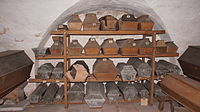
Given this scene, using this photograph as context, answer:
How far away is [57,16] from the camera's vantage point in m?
3.46

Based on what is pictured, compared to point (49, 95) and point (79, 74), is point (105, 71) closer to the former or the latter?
point (79, 74)

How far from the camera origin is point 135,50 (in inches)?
140

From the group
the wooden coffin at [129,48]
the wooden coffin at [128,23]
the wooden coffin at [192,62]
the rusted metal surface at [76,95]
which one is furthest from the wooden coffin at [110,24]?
the wooden coffin at [192,62]

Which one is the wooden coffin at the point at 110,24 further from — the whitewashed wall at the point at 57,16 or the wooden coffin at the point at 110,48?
the whitewashed wall at the point at 57,16

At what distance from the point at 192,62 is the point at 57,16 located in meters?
3.20

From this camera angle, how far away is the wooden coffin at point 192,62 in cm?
330

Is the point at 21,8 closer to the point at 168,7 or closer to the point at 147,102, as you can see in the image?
the point at 168,7

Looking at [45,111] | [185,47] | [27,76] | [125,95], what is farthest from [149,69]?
[27,76]

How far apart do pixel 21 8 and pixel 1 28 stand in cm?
74

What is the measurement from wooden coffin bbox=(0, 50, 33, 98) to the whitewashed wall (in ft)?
1.12

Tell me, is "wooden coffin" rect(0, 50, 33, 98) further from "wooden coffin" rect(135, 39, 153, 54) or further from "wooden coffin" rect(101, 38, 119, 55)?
"wooden coffin" rect(135, 39, 153, 54)

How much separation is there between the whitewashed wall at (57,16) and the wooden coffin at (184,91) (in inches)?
52.5

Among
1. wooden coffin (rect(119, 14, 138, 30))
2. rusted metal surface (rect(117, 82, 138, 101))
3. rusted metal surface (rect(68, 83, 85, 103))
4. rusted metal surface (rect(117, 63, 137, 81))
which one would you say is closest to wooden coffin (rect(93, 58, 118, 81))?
rusted metal surface (rect(117, 63, 137, 81))

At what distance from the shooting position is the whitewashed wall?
10.8ft
